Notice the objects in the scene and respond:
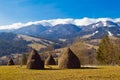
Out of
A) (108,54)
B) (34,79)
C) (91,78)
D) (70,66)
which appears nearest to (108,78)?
(91,78)

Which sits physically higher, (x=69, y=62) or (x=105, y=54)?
(x=105, y=54)

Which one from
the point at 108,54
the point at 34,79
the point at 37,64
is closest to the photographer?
the point at 34,79

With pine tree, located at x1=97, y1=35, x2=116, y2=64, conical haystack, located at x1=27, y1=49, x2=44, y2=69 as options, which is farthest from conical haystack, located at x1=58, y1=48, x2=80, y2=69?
pine tree, located at x1=97, y1=35, x2=116, y2=64

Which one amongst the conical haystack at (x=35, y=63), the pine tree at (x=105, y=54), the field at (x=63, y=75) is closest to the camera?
the field at (x=63, y=75)

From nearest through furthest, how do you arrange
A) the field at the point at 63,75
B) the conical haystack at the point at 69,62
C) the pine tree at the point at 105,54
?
the field at the point at 63,75, the conical haystack at the point at 69,62, the pine tree at the point at 105,54

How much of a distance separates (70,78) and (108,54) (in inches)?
3142

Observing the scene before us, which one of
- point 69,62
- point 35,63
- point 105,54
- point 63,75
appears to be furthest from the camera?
point 105,54

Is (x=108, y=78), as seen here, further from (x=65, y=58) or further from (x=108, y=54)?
(x=108, y=54)

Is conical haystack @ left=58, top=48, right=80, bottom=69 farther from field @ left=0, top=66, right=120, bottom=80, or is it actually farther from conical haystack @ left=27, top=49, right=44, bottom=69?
field @ left=0, top=66, right=120, bottom=80

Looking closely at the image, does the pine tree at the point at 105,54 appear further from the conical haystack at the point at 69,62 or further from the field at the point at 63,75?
the field at the point at 63,75

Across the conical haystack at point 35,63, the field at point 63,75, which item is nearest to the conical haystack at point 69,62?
the conical haystack at point 35,63

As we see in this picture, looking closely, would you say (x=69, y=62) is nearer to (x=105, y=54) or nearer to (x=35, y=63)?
(x=35, y=63)

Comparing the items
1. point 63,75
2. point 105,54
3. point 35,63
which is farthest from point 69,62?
point 105,54

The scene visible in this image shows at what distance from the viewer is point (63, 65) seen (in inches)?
2657
